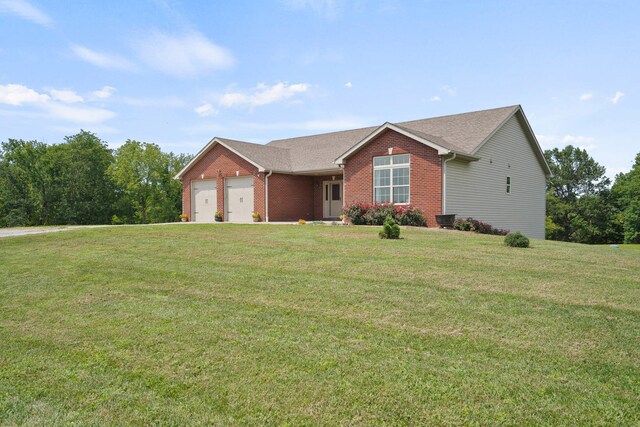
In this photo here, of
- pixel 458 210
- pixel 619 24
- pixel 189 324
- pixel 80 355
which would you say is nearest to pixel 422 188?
pixel 458 210

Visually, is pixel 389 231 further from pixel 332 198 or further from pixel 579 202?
pixel 579 202

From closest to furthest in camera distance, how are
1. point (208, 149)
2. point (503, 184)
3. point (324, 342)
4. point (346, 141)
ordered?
point (324, 342) → point (503, 184) → point (208, 149) → point (346, 141)

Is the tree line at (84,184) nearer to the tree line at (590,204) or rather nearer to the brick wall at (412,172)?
the brick wall at (412,172)

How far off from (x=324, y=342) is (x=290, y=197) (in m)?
19.5

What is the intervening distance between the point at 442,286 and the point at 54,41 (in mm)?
14701

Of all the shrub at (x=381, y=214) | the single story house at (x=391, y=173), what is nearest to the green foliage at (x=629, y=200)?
the single story house at (x=391, y=173)

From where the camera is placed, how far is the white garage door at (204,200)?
83.6 ft

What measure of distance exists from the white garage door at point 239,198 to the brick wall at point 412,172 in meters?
6.49

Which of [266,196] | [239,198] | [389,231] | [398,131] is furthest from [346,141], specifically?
[389,231]

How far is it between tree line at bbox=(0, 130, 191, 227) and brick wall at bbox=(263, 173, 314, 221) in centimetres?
2508

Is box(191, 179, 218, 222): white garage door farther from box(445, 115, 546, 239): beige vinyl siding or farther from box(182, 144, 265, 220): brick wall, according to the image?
box(445, 115, 546, 239): beige vinyl siding

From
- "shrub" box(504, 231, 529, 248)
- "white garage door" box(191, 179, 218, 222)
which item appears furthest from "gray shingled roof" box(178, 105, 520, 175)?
"shrub" box(504, 231, 529, 248)

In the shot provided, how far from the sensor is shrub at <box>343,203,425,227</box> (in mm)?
17500

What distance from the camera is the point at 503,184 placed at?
21.1 m
